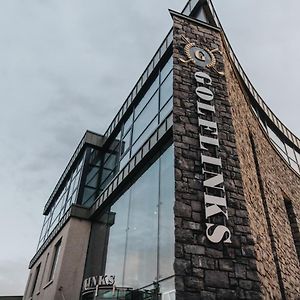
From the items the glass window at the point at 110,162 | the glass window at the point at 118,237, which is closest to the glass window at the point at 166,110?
the glass window at the point at 118,237

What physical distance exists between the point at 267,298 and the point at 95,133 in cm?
1282

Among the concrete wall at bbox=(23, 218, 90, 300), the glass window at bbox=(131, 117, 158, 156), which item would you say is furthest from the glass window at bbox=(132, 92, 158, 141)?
the concrete wall at bbox=(23, 218, 90, 300)

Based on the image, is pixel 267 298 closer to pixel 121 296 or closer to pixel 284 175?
pixel 121 296

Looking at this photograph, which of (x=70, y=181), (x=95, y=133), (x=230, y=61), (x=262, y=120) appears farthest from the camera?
(x=70, y=181)

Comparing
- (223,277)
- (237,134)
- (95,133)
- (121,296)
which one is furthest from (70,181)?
(223,277)

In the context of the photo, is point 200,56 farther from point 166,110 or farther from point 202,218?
point 202,218

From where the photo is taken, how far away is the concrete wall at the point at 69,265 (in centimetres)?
1252

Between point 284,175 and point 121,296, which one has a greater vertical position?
point 284,175

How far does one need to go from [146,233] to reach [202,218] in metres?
2.50

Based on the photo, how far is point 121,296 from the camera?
8492 millimetres

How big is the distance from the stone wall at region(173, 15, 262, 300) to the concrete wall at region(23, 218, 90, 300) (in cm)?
782

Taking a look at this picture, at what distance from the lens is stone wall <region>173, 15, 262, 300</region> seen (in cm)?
621

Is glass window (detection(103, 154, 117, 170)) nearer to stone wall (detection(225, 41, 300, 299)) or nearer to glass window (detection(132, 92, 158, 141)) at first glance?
glass window (detection(132, 92, 158, 141))

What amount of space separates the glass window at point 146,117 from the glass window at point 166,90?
0.45 metres
